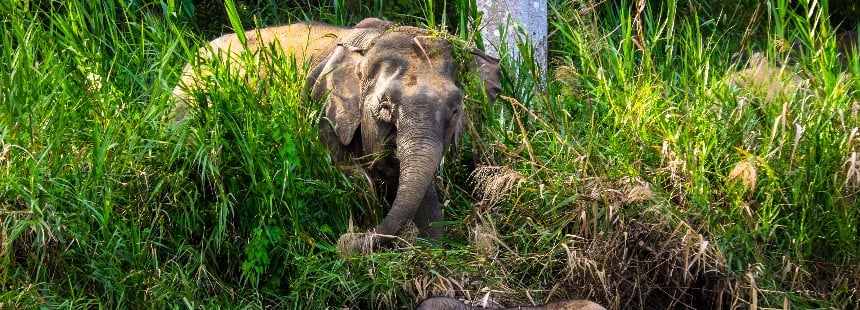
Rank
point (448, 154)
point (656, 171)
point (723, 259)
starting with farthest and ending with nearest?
point (448, 154), point (656, 171), point (723, 259)

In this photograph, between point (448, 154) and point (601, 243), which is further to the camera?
point (448, 154)

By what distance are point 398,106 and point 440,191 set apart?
0.72m

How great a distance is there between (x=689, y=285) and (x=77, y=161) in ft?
8.47

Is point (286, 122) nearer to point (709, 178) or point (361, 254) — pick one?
point (361, 254)

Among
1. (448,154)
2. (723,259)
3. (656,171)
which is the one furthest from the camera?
(448,154)

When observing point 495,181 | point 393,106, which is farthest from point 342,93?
point 495,181

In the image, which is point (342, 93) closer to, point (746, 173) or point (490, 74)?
point (490, 74)

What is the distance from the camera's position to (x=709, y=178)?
258 inches

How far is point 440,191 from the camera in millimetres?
6980

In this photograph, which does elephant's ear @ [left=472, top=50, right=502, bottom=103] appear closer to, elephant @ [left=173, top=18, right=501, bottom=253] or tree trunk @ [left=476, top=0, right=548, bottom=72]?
elephant @ [left=173, top=18, right=501, bottom=253]

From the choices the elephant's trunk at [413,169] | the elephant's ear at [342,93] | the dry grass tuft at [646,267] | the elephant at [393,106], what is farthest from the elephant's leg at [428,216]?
the dry grass tuft at [646,267]

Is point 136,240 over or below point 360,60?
below

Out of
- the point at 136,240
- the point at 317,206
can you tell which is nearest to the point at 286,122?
the point at 317,206

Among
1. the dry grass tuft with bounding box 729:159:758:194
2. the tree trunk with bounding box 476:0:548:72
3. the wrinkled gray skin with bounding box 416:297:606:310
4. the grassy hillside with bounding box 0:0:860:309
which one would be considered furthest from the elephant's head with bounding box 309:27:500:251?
the dry grass tuft with bounding box 729:159:758:194
